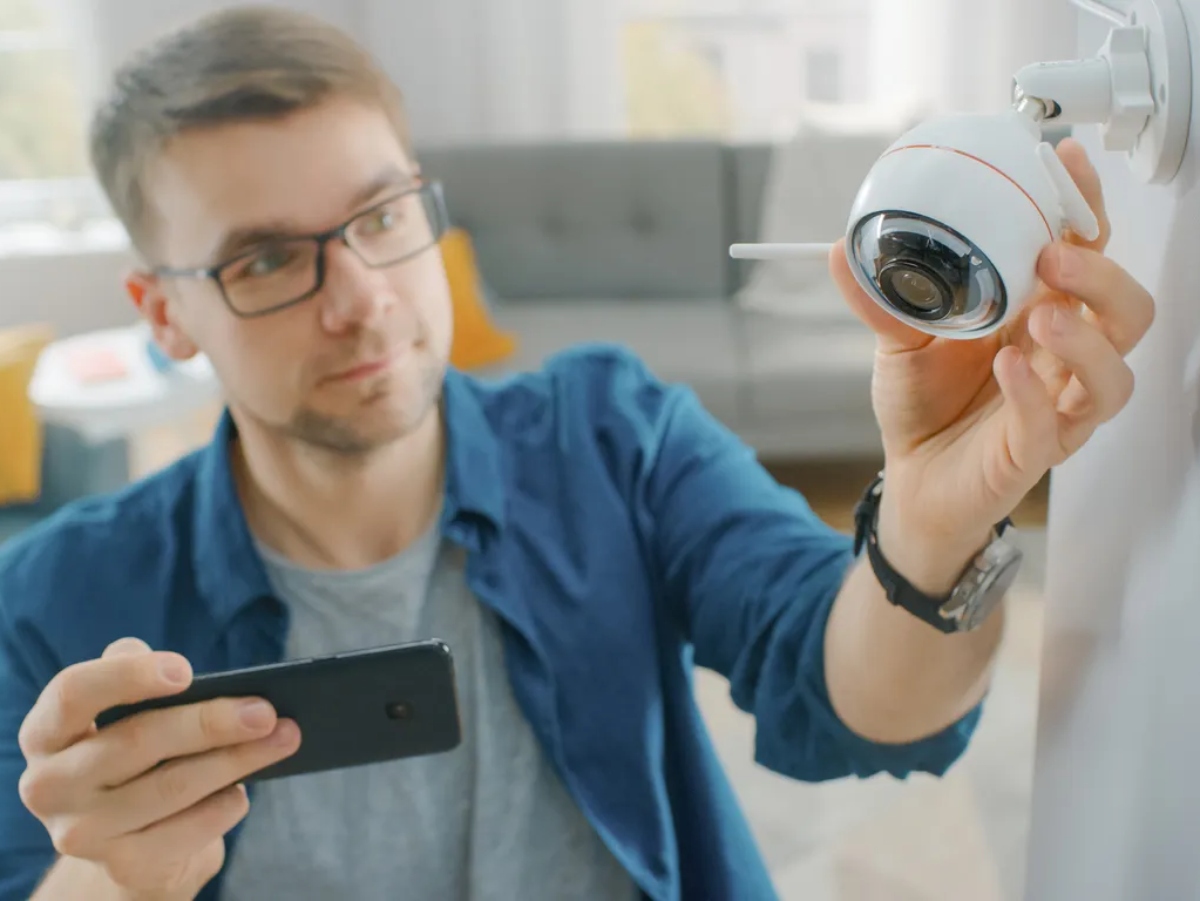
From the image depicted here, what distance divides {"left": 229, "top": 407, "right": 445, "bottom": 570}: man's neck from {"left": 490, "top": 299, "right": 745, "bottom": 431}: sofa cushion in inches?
61.5

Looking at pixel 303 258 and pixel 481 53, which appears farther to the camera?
pixel 481 53

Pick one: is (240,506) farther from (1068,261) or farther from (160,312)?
(1068,261)

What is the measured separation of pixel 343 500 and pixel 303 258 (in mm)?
197

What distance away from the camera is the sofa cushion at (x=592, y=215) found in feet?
10.4

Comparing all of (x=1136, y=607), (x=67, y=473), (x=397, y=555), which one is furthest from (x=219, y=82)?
(x=67, y=473)

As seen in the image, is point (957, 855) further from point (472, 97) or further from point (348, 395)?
point (472, 97)

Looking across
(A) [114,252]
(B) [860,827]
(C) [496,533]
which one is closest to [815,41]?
(A) [114,252]

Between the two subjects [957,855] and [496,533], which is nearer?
[496,533]

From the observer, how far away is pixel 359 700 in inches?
28.2

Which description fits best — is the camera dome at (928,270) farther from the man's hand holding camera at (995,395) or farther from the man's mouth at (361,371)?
the man's mouth at (361,371)

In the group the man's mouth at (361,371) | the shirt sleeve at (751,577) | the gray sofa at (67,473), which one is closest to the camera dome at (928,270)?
the shirt sleeve at (751,577)

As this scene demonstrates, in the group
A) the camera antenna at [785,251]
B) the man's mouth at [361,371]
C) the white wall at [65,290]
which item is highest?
the camera antenna at [785,251]

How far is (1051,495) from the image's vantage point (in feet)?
2.23

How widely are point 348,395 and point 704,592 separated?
1.03 feet
